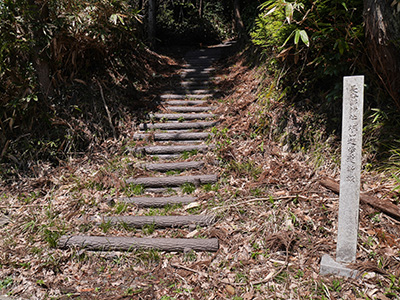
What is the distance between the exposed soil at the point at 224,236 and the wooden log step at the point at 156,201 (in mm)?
99

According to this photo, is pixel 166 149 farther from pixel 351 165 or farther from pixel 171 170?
pixel 351 165

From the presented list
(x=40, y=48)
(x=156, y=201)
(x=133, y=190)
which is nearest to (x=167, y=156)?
(x=133, y=190)

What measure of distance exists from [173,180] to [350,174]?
273 cm

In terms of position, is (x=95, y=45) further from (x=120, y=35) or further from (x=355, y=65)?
(x=355, y=65)

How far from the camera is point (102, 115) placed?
611cm

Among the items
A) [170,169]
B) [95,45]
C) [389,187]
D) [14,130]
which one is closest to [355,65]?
[389,187]

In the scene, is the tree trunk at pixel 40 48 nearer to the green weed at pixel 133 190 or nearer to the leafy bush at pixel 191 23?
the green weed at pixel 133 190

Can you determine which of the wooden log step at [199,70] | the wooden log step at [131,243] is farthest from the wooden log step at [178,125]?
the wooden log step at [199,70]

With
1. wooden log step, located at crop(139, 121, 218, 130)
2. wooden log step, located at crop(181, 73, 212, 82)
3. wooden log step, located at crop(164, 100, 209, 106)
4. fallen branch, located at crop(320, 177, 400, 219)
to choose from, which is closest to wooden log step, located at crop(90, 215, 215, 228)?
fallen branch, located at crop(320, 177, 400, 219)

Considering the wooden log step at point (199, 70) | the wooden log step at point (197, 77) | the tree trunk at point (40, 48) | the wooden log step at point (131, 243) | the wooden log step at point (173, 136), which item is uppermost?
the tree trunk at point (40, 48)

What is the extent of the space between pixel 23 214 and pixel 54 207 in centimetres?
45

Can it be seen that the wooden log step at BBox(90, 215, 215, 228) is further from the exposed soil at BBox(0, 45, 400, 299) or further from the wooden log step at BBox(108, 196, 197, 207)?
the wooden log step at BBox(108, 196, 197, 207)

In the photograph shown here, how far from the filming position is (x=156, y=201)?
4.46m

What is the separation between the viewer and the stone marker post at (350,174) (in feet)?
9.45
